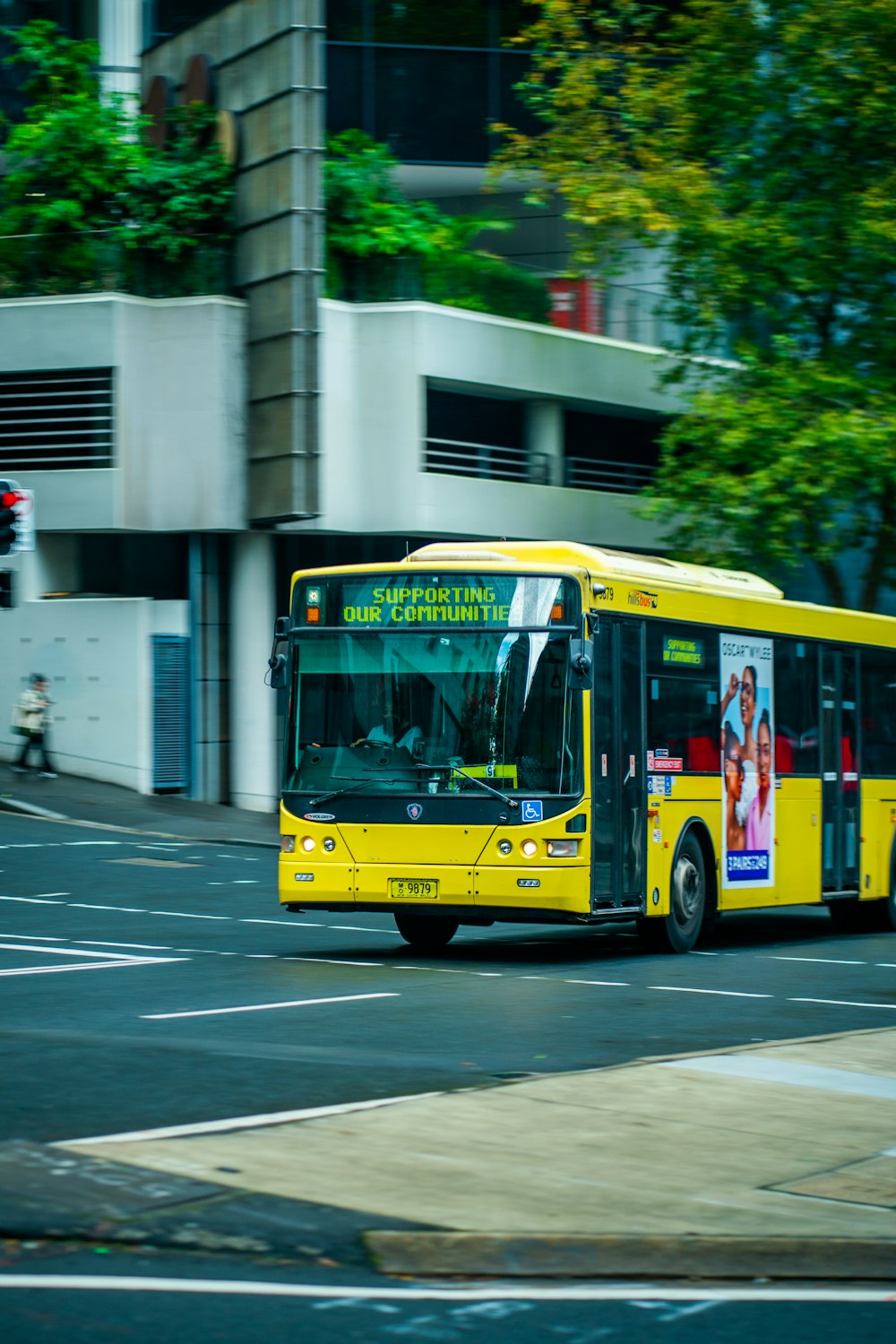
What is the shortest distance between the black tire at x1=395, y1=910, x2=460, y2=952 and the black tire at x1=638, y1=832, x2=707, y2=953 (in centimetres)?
159

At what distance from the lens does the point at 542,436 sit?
37.7 metres

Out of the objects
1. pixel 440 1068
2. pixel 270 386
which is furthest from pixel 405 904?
pixel 270 386

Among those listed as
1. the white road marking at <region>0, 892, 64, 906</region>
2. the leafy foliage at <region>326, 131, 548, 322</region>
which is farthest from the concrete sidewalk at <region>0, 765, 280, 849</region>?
the leafy foliage at <region>326, 131, 548, 322</region>

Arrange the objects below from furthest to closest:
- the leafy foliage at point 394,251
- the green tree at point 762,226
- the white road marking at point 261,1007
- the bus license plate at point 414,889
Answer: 1. the leafy foliage at point 394,251
2. the green tree at point 762,226
3. the bus license plate at point 414,889
4. the white road marking at point 261,1007

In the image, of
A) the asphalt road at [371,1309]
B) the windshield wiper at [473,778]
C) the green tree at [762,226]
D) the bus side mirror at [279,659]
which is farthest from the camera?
the green tree at [762,226]

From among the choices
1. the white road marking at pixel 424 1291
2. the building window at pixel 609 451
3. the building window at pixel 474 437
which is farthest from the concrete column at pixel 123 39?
the white road marking at pixel 424 1291

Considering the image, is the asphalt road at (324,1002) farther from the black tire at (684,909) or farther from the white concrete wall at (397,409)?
the white concrete wall at (397,409)

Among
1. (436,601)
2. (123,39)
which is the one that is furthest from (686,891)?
(123,39)

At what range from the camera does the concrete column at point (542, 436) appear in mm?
37594

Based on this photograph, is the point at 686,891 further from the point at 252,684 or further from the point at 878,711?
the point at 252,684

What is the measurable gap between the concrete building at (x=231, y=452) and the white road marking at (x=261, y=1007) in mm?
21315

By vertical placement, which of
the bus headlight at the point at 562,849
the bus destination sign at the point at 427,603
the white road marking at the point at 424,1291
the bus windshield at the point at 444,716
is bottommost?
the white road marking at the point at 424,1291

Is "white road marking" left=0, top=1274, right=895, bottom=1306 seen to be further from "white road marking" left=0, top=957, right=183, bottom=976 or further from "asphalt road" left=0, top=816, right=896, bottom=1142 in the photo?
"white road marking" left=0, top=957, right=183, bottom=976

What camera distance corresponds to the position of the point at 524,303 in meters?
36.8
